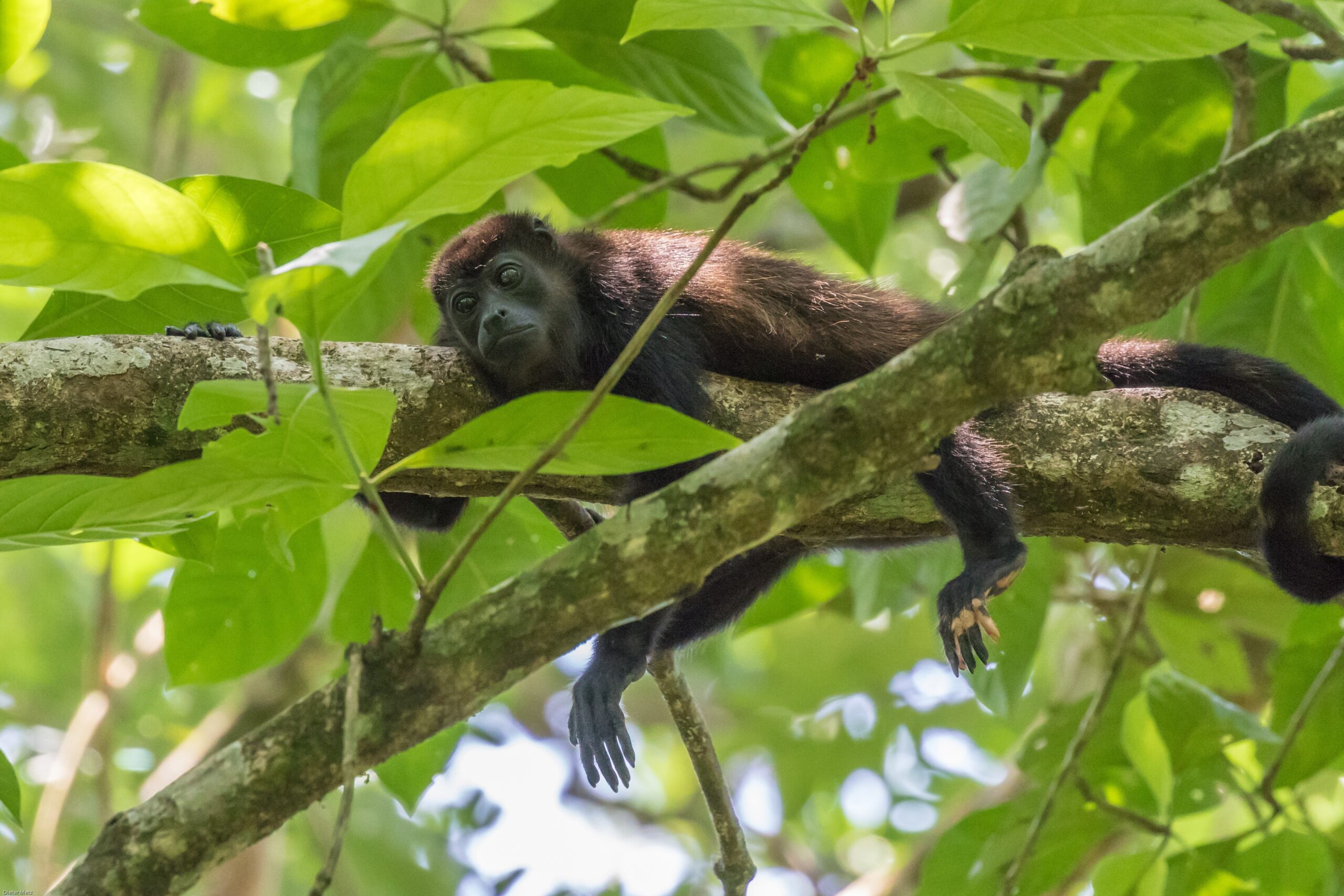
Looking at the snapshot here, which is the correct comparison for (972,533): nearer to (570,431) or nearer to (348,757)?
(570,431)

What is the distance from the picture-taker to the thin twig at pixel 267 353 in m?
1.50

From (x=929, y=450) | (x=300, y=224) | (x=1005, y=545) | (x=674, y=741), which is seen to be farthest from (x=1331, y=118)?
(x=674, y=741)

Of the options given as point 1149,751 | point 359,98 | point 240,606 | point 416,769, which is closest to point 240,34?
point 359,98

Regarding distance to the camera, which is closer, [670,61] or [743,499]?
[743,499]

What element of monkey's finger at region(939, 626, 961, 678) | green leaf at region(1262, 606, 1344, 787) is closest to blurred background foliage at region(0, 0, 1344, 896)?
green leaf at region(1262, 606, 1344, 787)

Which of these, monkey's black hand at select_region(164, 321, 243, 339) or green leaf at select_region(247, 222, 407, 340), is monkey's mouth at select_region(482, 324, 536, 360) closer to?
monkey's black hand at select_region(164, 321, 243, 339)

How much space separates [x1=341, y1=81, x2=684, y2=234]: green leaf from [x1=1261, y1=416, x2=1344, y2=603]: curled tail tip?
1.61 m

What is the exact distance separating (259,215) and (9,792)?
47.1 inches

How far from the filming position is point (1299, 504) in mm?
2465

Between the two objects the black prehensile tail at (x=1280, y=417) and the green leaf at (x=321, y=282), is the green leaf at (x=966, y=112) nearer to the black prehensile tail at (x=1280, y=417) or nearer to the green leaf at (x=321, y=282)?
the black prehensile tail at (x=1280, y=417)

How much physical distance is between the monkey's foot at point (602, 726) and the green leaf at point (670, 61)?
5.35 feet

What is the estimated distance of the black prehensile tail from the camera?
2.48 metres

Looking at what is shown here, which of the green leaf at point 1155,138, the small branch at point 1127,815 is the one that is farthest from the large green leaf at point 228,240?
the small branch at point 1127,815

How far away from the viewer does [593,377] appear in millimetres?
3738
